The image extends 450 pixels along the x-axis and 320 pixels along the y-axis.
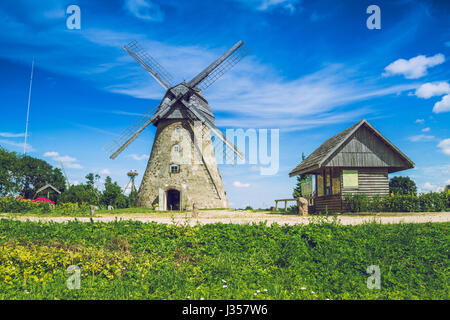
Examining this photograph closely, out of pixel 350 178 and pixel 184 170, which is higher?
pixel 184 170

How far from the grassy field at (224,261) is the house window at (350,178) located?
10.4m

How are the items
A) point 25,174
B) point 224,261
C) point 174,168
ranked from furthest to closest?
point 25,174 → point 174,168 → point 224,261

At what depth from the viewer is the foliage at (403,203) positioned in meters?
19.2

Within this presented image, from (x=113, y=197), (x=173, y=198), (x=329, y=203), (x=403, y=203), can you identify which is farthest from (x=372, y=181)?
(x=113, y=197)

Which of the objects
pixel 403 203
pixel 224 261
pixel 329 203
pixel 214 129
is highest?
pixel 214 129

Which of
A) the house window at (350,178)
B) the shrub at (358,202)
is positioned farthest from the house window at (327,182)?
the shrub at (358,202)

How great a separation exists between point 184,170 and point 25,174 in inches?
1370

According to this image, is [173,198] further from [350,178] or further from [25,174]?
[25,174]

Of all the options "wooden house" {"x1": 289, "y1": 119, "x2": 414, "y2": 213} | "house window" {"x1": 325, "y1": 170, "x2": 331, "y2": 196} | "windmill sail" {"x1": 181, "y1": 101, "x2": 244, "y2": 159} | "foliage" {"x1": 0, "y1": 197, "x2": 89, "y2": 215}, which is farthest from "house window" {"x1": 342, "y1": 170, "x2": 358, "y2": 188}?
"foliage" {"x1": 0, "y1": 197, "x2": 89, "y2": 215}

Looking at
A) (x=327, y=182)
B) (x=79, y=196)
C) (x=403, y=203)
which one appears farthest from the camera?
(x=79, y=196)

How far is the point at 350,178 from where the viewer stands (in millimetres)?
21281
